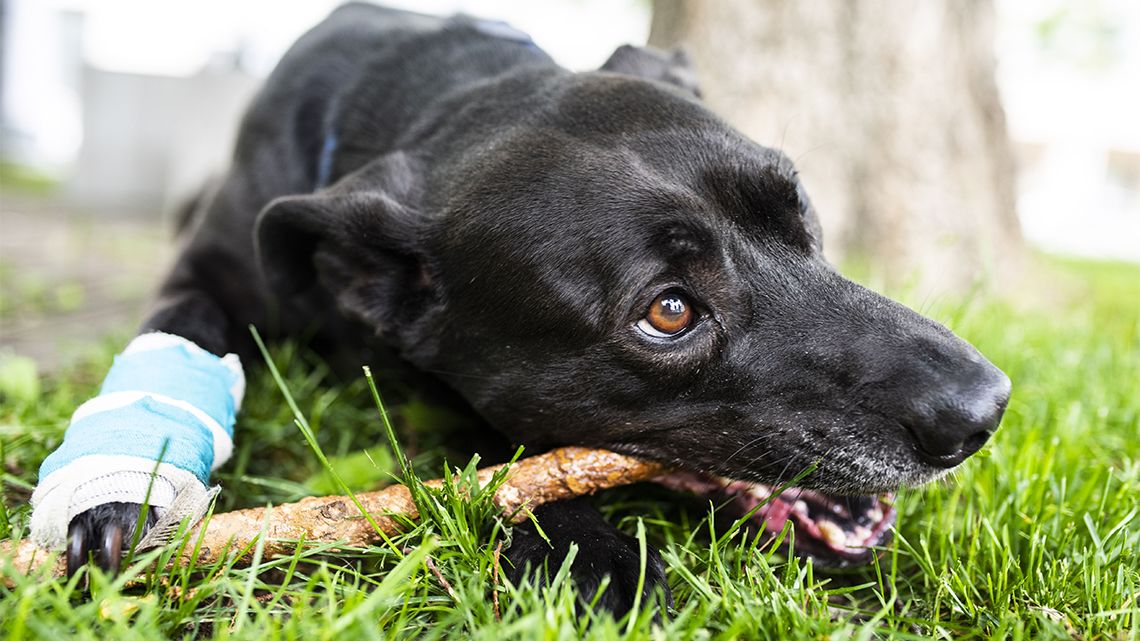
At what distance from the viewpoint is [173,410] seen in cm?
187

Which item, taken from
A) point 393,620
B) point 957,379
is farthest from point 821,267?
point 393,620

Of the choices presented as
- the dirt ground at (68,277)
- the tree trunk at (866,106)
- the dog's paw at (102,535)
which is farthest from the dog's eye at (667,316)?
the tree trunk at (866,106)

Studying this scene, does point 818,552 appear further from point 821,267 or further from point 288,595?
point 288,595

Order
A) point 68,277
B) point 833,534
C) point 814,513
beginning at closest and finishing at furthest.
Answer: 1. point 833,534
2. point 814,513
3. point 68,277

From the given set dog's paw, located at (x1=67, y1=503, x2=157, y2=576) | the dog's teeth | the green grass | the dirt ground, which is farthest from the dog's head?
the dirt ground

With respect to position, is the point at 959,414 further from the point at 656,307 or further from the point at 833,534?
the point at 656,307

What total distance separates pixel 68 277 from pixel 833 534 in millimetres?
5343

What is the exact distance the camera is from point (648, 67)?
3.02 meters

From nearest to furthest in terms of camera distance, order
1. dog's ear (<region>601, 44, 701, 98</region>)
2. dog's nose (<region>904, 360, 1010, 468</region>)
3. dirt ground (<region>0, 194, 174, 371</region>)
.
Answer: dog's nose (<region>904, 360, 1010, 468</region>)
dog's ear (<region>601, 44, 701, 98</region>)
dirt ground (<region>0, 194, 174, 371</region>)

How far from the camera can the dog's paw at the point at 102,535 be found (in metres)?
1.55

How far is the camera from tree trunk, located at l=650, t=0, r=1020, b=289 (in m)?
4.70

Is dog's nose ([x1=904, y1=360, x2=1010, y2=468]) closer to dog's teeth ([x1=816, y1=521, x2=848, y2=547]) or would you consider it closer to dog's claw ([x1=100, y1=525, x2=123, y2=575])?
dog's teeth ([x1=816, y1=521, x2=848, y2=547])

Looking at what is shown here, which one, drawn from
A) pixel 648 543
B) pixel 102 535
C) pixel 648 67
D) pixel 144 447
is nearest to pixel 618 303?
pixel 648 543

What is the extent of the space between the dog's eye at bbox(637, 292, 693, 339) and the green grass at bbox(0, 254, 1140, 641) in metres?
0.46
